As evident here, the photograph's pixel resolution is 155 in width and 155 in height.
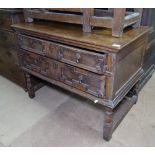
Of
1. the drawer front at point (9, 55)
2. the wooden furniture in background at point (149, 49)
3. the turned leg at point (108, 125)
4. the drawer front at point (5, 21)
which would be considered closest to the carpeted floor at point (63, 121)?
the turned leg at point (108, 125)

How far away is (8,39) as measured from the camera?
6.25ft

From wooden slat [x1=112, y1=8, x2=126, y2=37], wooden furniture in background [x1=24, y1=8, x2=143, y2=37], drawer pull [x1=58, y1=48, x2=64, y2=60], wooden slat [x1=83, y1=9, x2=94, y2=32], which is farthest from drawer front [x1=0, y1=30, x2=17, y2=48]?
wooden slat [x1=112, y1=8, x2=126, y2=37]

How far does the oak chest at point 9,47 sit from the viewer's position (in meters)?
1.75

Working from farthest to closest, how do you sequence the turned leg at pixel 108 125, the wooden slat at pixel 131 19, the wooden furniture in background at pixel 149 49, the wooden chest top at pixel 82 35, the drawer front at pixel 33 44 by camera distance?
the wooden furniture in background at pixel 149 49 → the drawer front at pixel 33 44 → the turned leg at pixel 108 125 → the wooden slat at pixel 131 19 → the wooden chest top at pixel 82 35

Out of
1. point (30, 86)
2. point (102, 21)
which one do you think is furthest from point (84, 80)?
point (30, 86)

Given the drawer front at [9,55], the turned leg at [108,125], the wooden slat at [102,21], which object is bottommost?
the turned leg at [108,125]

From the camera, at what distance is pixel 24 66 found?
1.81 meters

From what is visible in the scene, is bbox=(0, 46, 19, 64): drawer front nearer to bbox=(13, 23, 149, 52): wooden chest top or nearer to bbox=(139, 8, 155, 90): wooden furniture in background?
bbox=(13, 23, 149, 52): wooden chest top

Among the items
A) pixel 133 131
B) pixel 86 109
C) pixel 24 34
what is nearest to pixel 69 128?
pixel 86 109

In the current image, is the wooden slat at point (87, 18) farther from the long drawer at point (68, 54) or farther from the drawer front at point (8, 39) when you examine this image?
the drawer front at point (8, 39)

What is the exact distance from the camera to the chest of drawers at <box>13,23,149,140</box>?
117cm

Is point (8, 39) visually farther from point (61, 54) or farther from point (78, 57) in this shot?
point (78, 57)

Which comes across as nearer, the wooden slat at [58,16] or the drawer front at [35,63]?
the wooden slat at [58,16]

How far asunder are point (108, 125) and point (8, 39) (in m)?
1.32
